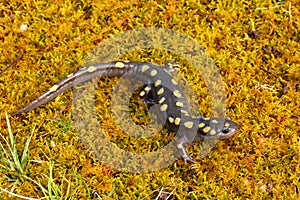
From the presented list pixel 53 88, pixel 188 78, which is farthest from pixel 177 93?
pixel 53 88

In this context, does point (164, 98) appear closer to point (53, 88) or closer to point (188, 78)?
point (188, 78)

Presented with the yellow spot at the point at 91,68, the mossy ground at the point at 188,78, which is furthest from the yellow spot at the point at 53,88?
the yellow spot at the point at 91,68

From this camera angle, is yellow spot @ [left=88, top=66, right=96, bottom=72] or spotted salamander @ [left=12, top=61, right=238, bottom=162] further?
yellow spot @ [left=88, top=66, right=96, bottom=72]

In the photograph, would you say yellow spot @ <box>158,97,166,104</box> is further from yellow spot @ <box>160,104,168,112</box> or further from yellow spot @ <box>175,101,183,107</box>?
yellow spot @ <box>175,101,183,107</box>

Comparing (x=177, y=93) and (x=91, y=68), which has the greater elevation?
(x=91, y=68)

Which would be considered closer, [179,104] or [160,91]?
[179,104]

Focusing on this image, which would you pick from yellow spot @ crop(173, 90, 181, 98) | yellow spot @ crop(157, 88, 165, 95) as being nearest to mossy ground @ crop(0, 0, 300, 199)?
yellow spot @ crop(173, 90, 181, 98)
